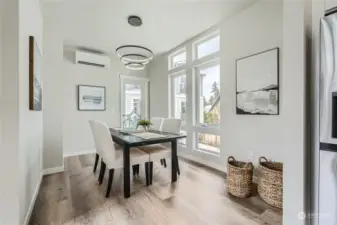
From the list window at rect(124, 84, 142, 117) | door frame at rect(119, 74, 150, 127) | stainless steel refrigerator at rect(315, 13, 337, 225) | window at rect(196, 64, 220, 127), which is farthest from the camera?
window at rect(124, 84, 142, 117)

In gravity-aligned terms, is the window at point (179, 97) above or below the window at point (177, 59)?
below

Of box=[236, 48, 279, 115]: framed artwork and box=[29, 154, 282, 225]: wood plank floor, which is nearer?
box=[29, 154, 282, 225]: wood plank floor

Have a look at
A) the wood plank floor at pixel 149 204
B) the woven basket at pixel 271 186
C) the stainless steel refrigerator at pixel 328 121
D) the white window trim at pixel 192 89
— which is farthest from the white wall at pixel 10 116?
the white window trim at pixel 192 89

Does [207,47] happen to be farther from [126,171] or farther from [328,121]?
[328,121]

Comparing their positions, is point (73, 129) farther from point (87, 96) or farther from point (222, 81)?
point (222, 81)

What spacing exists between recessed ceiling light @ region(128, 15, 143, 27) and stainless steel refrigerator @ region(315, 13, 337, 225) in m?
2.72

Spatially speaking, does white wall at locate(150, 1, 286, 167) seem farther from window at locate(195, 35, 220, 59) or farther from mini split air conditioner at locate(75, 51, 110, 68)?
mini split air conditioner at locate(75, 51, 110, 68)

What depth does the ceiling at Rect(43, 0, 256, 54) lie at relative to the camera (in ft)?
8.73

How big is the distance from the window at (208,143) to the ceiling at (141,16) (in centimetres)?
208

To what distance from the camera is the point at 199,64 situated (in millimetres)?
3680

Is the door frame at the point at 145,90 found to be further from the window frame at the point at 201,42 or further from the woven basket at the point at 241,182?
the woven basket at the point at 241,182

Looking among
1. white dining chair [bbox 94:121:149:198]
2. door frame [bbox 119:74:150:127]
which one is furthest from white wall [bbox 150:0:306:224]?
door frame [bbox 119:74:150:127]

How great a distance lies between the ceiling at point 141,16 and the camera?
2.66 meters

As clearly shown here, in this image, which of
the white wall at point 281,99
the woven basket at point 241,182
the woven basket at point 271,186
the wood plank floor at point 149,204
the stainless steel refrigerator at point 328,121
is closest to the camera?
the stainless steel refrigerator at point 328,121
